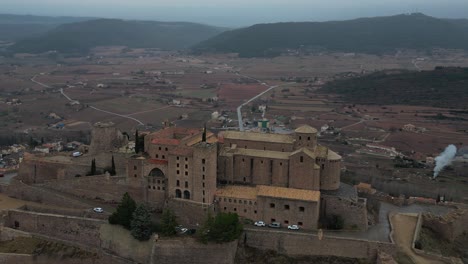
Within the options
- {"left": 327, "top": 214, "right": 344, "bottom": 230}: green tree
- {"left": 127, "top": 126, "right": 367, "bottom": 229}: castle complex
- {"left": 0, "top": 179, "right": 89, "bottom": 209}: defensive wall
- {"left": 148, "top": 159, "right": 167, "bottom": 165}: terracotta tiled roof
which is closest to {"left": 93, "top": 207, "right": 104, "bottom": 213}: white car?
{"left": 0, "top": 179, "right": 89, "bottom": 209}: defensive wall

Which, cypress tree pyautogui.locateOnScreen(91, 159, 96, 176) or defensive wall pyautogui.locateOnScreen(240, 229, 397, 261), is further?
cypress tree pyautogui.locateOnScreen(91, 159, 96, 176)

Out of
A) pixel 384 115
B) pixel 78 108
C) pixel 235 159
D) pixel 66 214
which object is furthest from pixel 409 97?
pixel 66 214

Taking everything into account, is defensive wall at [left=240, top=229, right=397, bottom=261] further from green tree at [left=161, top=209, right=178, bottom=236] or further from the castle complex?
green tree at [left=161, top=209, right=178, bottom=236]

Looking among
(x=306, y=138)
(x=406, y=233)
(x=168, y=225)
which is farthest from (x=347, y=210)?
(x=168, y=225)

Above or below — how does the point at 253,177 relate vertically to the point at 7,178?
above

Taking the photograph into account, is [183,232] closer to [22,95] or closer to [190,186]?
[190,186]

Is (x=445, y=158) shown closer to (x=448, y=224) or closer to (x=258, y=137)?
(x=448, y=224)

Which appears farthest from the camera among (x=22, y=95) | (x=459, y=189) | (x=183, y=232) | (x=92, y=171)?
(x=22, y=95)
